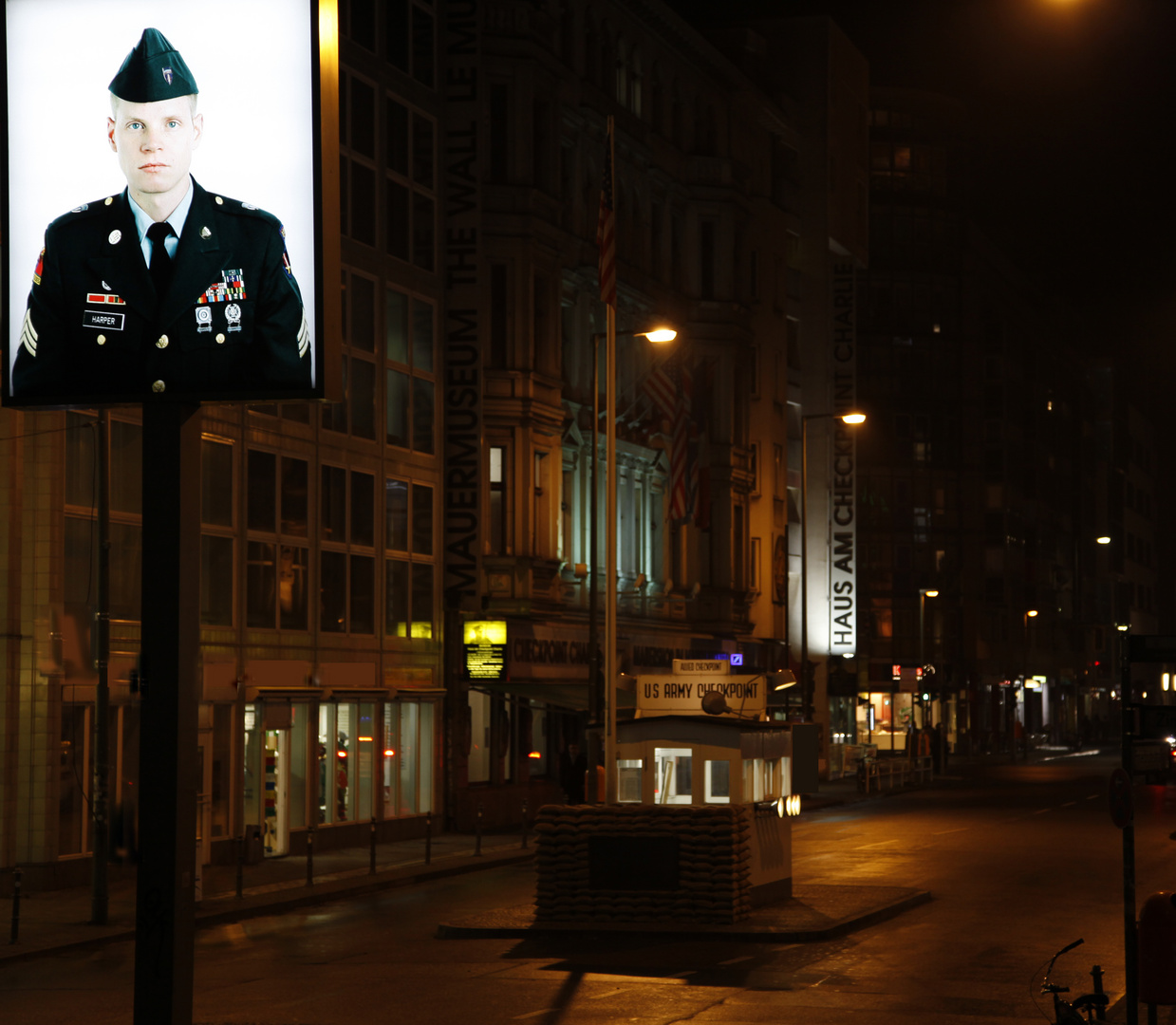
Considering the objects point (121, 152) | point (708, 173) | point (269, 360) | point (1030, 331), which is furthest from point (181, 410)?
point (1030, 331)

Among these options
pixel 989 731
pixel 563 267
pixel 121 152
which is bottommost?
pixel 989 731

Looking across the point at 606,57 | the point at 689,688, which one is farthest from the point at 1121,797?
the point at 606,57

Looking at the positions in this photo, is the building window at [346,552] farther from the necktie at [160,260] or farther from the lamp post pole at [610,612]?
the necktie at [160,260]

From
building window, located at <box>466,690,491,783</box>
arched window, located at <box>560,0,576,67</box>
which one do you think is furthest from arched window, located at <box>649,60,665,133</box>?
building window, located at <box>466,690,491,783</box>

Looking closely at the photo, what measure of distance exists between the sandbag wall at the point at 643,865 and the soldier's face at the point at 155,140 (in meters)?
11.7

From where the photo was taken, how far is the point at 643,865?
21.7 metres

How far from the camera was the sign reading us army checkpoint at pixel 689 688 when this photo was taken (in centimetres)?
2514

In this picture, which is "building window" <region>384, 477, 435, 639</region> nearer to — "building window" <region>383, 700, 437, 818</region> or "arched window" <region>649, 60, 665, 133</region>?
"building window" <region>383, 700, 437, 818</region>

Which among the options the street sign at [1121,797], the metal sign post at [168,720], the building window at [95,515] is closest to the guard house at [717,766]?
the street sign at [1121,797]

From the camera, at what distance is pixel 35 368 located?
1176cm

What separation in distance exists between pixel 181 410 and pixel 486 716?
31.8 metres

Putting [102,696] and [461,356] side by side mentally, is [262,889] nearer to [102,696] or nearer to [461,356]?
[102,696]

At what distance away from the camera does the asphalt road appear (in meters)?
15.9

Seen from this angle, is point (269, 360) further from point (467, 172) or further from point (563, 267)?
point (563, 267)
